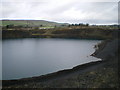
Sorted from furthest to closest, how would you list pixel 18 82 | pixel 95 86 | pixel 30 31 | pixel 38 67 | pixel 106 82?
pixel 30 31
pixel 38 67
pixel 18 82
pixel 106 82
pixel 95 86

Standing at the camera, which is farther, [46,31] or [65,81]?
[46,31]

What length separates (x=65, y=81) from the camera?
1363cm

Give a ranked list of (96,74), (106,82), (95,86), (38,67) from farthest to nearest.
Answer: (38,67) → (96,74) → (106,82) → (95,86)

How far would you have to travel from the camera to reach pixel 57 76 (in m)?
16.2

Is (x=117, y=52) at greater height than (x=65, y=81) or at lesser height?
greater

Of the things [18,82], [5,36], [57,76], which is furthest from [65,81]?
[5,36]

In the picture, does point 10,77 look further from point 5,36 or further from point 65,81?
point 5,36

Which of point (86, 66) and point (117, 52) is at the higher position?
point (117, 52)

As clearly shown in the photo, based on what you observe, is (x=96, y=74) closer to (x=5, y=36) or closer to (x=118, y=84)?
(x=118, y=84)

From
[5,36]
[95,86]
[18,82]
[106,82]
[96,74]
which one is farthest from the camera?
[5,36]

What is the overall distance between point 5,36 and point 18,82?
59.6 metres

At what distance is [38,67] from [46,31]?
197 ft

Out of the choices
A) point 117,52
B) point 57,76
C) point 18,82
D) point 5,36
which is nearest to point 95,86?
point 57,76

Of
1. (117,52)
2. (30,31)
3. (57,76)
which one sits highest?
(30,31)
